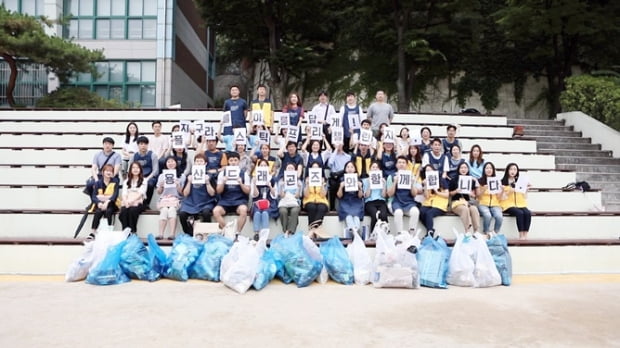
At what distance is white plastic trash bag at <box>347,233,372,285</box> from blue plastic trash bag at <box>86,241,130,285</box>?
2.74 meters

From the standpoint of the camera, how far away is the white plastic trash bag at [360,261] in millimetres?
5898

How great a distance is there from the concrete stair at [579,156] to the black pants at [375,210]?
546 cm

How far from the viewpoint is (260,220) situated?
7.51m

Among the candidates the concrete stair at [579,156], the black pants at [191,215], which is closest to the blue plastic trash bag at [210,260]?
the black pants at [191,215]

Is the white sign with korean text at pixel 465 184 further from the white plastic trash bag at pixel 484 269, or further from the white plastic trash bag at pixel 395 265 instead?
the white plastic trash bag at pixel 395 265

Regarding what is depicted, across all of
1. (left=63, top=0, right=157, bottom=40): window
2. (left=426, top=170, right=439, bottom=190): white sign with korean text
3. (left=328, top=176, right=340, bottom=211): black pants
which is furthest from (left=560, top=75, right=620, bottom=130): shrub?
(left=63, top=0, right=157, bottom=40): window

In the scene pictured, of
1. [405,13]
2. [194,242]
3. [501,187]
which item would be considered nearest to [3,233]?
[194,242]

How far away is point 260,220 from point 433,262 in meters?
2.79

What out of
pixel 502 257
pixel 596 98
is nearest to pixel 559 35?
pixel 596 98

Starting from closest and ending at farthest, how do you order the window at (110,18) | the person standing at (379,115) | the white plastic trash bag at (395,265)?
the white plastic trash bag at (395,265) → the person standing at (379,115) → the window at (110,18)

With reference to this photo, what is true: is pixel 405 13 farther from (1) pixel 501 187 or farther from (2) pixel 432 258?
(2) pixel 432 258

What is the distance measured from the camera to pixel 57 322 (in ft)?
13.9

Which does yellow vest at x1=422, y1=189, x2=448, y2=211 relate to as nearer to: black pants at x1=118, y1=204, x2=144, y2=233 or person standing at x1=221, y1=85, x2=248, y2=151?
person standing at x1=221, y1=85, x2=248, y2=151

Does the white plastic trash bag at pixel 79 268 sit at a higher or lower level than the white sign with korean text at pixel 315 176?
lower
